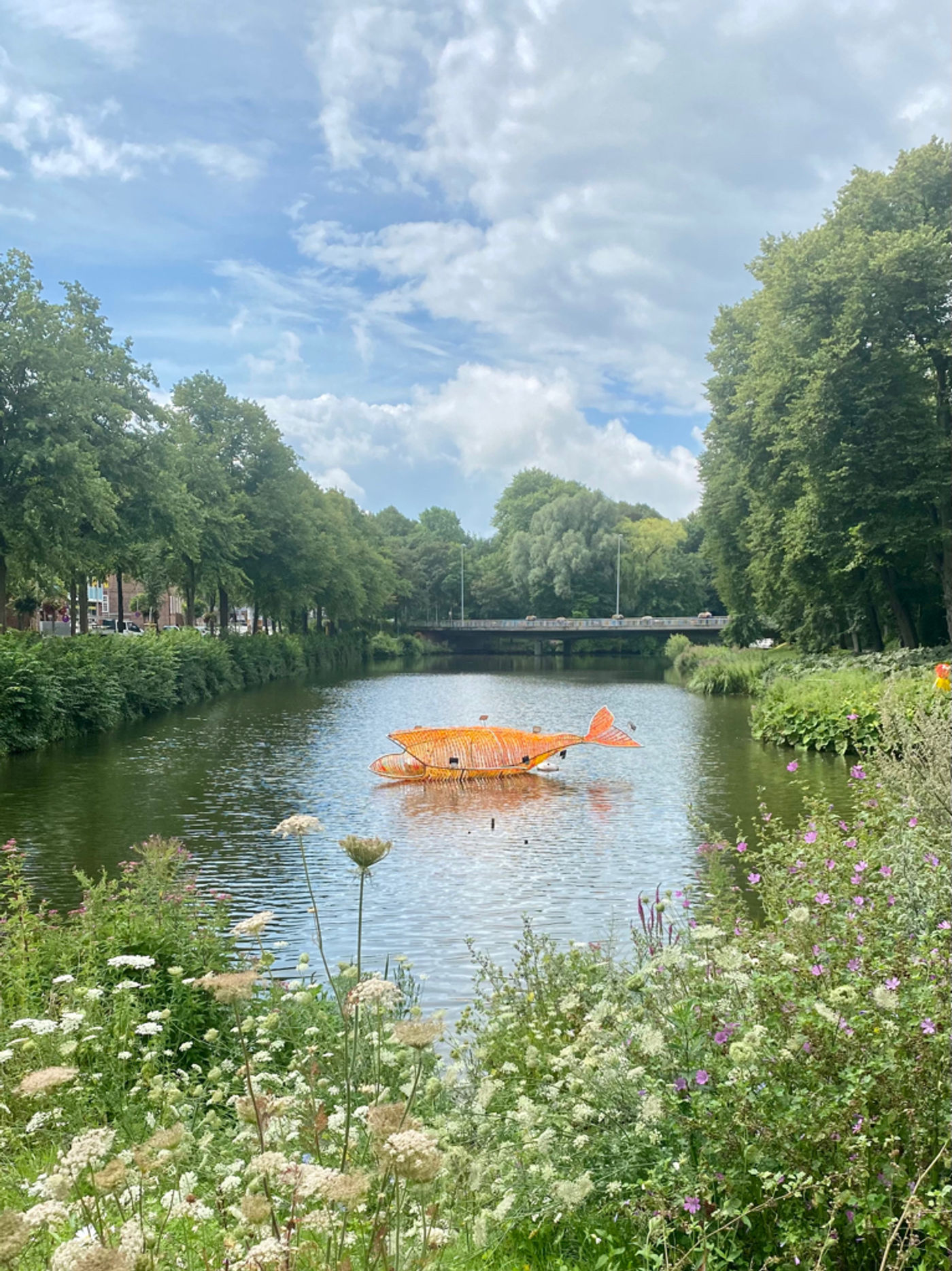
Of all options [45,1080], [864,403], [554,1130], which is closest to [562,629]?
[864,403]

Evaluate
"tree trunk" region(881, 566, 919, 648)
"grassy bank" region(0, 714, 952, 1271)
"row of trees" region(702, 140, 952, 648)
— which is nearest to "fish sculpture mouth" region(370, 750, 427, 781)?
"grassy bank" region(0, 714, 952, 1271)

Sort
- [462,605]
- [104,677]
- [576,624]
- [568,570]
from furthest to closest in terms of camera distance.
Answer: [462,605], [568,570], [576,624], [104,677]

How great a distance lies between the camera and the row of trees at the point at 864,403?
28.7m

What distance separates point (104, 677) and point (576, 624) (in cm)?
6159

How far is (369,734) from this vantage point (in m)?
26.9

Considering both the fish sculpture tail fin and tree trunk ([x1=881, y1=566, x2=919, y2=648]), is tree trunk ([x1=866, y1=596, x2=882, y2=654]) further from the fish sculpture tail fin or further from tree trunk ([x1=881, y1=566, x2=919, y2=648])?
the fish sculpture tail fin

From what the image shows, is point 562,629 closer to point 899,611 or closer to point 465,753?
point 899,611

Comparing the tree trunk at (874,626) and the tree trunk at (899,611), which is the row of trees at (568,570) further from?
the tree trunk at (899,611)

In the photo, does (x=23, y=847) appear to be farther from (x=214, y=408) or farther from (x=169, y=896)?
(x=214, y=408)

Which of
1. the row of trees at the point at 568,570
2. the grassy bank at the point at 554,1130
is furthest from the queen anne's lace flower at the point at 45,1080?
the row of trees at the point at 568,570

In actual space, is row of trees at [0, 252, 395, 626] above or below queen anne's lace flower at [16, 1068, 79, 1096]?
above

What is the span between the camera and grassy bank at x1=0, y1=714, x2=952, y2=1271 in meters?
2.49

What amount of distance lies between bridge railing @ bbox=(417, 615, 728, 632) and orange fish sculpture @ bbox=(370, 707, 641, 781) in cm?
5499

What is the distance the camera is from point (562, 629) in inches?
3396
